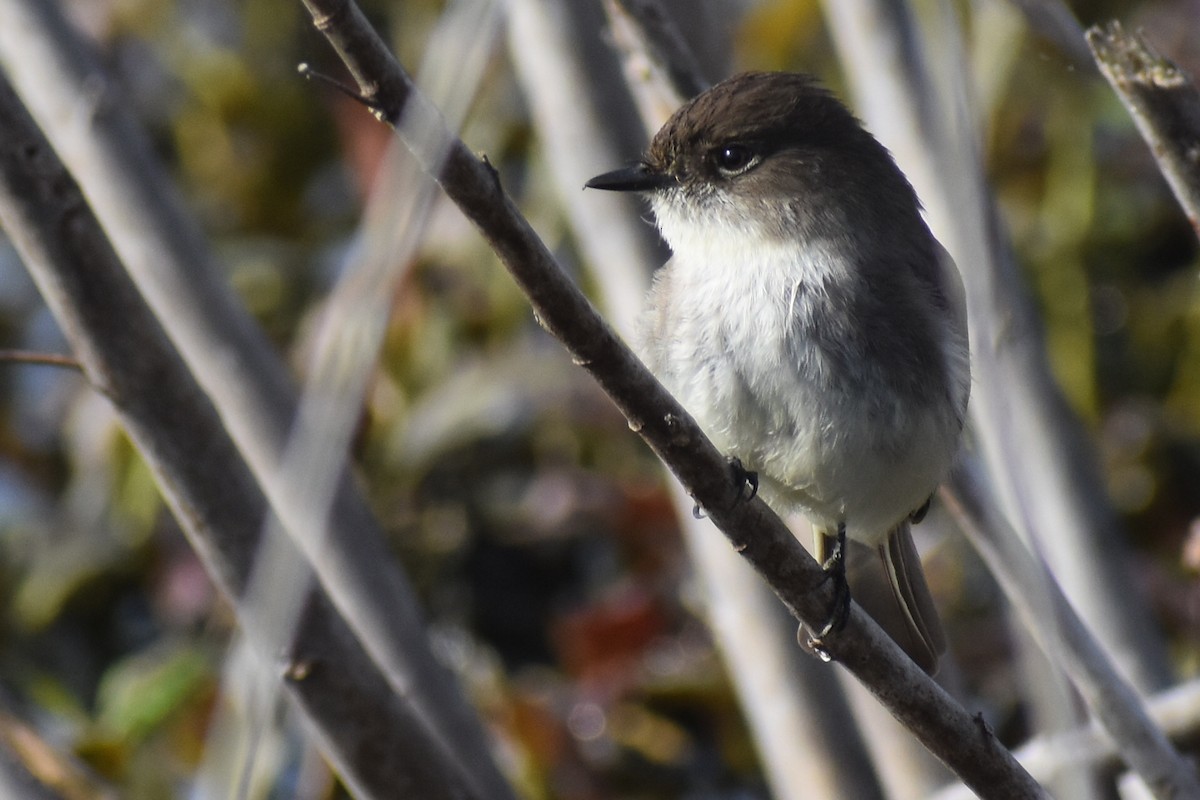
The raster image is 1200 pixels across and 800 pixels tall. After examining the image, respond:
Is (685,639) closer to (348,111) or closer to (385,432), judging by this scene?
(385,432)

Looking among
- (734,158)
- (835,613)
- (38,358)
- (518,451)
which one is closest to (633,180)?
(734,158)

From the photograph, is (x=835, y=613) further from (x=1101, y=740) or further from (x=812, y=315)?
(x=1101, y=740)

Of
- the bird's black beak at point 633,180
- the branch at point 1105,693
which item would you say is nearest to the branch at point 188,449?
the bird's black beak at point 633,180

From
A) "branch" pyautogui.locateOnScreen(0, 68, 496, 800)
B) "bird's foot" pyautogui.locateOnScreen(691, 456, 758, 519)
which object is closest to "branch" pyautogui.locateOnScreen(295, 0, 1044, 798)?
"bird's foot" pyautogui.locateOnScreen(691, 456, 758, 519)

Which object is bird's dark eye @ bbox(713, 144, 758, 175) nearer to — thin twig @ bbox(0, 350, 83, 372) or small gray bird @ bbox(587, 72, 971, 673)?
small gray bird @ bbox(587, 72, 971, 673)

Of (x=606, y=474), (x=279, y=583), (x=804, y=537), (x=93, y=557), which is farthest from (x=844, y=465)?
(x=93, y=557)

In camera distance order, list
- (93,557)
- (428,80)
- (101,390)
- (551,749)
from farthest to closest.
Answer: (93,557) < (551,749) < (101,390) < (428,80)

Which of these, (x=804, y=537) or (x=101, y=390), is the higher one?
(x=101, y=390)
